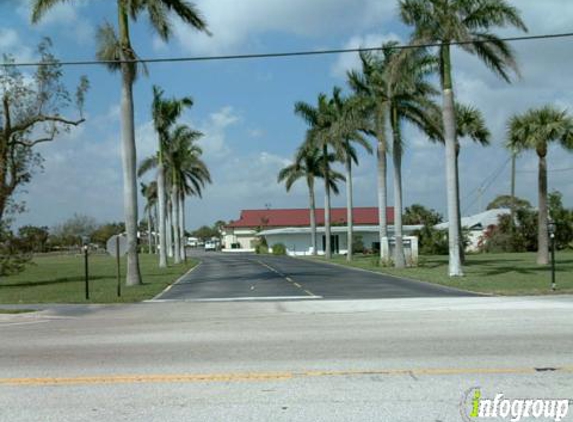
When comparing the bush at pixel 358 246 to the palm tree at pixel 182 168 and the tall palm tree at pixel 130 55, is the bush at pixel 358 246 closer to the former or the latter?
the palm tree at pixel 182 168

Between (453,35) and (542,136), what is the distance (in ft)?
38.9

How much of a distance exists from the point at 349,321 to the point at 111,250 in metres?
10.4

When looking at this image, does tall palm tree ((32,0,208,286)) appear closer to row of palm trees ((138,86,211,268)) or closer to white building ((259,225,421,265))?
row of palm trees ((138,86,211,268))

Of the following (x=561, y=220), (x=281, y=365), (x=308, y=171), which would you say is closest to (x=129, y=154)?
(x=281, y=365)

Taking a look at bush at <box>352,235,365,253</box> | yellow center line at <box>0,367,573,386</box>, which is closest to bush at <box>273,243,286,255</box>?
bush at <box>352,235,365,253</box>

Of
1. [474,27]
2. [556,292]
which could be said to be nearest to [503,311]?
[556,292]

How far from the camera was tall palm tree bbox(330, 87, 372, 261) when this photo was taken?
38.2 metres

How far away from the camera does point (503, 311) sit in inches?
605

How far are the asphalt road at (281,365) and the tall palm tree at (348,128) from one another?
936 inches

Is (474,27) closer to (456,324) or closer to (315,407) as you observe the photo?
(456,324)

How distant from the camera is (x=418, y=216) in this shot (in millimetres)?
102438

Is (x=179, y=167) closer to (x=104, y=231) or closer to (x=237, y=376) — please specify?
(x=237, y=376)

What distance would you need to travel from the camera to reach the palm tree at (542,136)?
1451 inches

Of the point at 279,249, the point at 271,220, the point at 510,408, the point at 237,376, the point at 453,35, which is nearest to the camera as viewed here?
the point at 510,408
